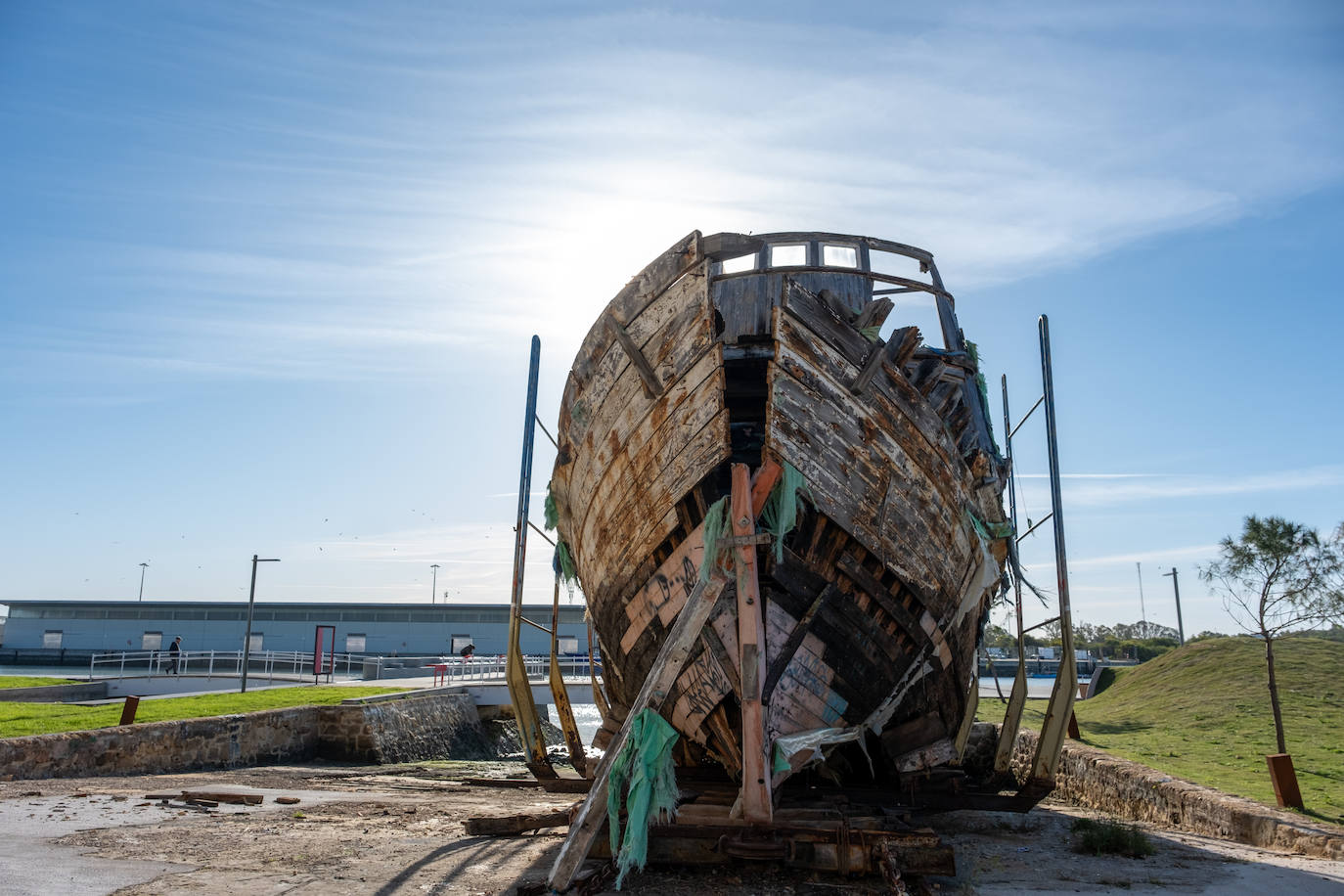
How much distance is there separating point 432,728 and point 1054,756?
1372 centimetres

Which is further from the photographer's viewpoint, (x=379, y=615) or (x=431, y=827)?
(x=379, y=615)

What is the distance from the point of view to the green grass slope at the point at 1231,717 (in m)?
9.54

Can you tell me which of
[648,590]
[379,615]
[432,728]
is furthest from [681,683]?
[379,615]

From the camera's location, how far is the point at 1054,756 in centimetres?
670

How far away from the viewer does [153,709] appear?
1341 centimetres

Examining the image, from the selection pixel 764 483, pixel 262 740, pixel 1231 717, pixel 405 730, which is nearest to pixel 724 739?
pixel 764 483

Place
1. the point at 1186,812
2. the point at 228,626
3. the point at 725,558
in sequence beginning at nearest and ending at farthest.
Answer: the point at 725,558, the point at 1186,812, the point at 228,626

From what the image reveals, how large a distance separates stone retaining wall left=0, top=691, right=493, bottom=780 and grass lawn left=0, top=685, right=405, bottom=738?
53 centimetres

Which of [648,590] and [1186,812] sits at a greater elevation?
[648,590]

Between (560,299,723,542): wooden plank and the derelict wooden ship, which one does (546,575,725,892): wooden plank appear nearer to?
the derelict wooden ship

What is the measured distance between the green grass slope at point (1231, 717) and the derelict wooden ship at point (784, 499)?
3851mm

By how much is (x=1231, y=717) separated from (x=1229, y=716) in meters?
0.13

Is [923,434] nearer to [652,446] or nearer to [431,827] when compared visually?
[652,446]

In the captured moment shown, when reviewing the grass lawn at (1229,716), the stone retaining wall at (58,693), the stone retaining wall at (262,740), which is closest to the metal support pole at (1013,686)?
the grass lawn at (1229,716)
